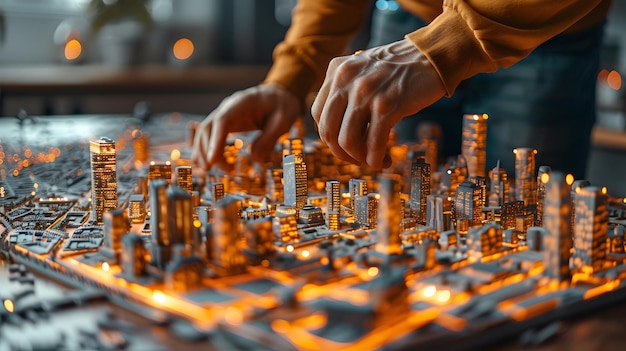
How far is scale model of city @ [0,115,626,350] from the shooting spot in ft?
2.26

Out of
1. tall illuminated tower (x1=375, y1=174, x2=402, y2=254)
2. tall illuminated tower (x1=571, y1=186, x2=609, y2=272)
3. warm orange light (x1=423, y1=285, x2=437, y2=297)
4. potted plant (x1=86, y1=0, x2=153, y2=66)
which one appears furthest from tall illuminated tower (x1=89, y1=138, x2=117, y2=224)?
potted plant (x1=86, y1=0, x2=153, y2=66)

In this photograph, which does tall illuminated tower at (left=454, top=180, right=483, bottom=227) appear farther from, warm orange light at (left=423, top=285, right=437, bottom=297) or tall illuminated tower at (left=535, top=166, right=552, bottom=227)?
warm orange light at (left=423, top=285, right=437, bottom=297)

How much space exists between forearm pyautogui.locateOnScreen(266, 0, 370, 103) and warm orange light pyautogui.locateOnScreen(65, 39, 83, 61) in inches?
82.3

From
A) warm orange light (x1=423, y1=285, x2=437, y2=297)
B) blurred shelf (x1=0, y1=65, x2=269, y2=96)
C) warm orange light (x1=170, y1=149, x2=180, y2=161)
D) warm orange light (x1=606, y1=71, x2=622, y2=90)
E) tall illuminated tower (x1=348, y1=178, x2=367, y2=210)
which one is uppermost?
blurred shelf (x1=0, y1=65, x2=269, y2=96)

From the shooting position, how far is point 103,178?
1.15 meters

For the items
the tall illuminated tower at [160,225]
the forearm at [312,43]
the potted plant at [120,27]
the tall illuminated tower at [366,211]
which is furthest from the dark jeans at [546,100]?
the potted plant at [120,27]

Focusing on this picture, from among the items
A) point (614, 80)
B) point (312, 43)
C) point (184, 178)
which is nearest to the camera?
point (184, 178)

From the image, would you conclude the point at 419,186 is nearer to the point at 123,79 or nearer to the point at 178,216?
the point at 178,216

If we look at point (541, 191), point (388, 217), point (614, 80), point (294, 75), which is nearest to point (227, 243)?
point (388, 217)

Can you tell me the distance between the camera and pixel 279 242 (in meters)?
0.96

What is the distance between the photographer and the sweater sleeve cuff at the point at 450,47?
103cm

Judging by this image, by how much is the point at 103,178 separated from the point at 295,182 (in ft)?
1.00

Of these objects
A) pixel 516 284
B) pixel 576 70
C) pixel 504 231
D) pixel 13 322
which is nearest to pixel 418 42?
pixel 504 231

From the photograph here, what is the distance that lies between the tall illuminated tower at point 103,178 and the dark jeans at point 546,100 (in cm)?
90
